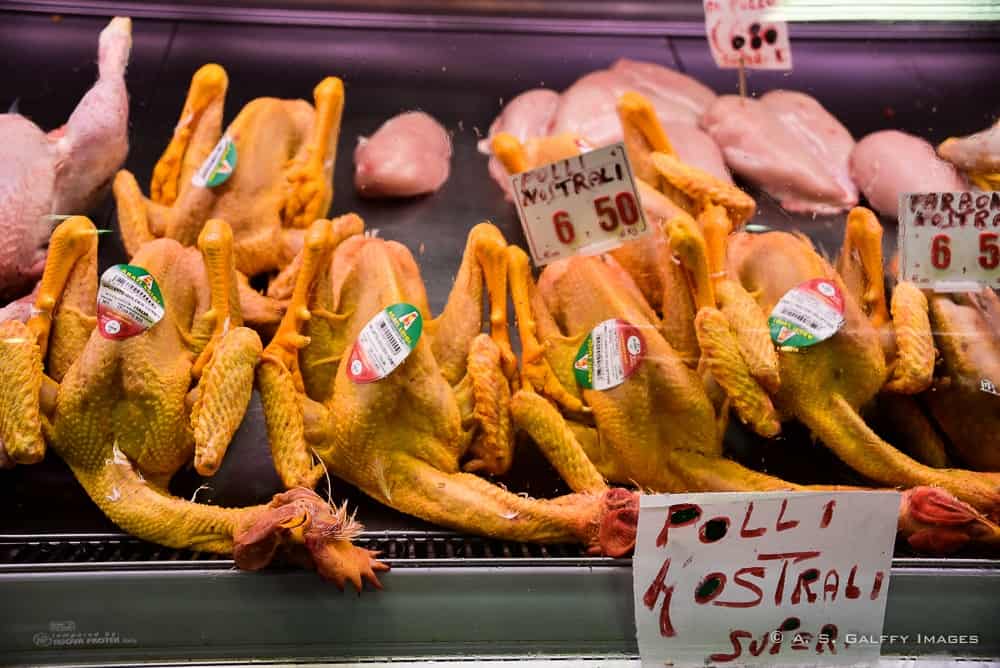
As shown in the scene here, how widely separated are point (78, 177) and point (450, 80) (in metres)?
0.63

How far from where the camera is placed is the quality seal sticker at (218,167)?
1649 mm

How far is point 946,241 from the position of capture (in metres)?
1.39

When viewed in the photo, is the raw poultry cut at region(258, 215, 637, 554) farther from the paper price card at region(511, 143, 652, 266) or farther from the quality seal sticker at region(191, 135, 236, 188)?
the quality seal sticker at region(191, 135, 236, 188)

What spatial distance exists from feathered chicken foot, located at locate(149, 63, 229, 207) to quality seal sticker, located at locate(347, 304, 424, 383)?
54 centimetres

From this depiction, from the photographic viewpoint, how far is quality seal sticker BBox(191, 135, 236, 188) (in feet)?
5.41

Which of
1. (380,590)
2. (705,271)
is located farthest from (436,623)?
(705,271)

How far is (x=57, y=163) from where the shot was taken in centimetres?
158

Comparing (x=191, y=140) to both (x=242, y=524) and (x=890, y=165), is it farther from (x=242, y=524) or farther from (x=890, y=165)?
(x=890, y=165)

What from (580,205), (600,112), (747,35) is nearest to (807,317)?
(580,205)

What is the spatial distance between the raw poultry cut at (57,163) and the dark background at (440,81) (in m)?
0.04

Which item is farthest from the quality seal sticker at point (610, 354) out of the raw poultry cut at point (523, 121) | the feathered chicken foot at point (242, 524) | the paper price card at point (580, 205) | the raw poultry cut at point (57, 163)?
the raw poultry cut at point (57, 163)

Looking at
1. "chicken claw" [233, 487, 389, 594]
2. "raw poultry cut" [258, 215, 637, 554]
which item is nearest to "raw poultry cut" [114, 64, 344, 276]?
"raw poultry cut" [258, 215, 637, 554]

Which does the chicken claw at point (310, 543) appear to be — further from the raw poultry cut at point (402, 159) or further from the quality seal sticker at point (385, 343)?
the raw poultry cut at point (402, 159)

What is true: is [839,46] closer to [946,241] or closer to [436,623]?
[946,241]
